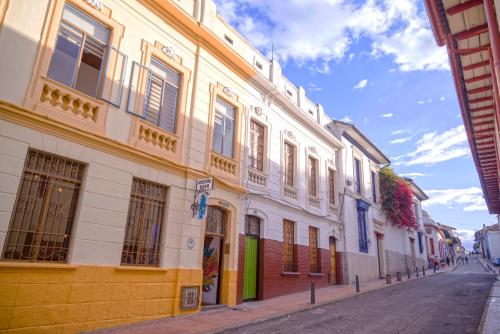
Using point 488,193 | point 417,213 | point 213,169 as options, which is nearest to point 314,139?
point 213,169

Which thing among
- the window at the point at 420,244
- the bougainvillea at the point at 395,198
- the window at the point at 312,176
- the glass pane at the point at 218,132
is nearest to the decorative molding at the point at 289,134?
the window at the point at 312,176

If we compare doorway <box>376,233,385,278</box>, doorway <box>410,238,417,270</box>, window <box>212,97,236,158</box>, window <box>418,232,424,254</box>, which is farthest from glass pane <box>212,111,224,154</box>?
window <box>418,232,424,254</box>

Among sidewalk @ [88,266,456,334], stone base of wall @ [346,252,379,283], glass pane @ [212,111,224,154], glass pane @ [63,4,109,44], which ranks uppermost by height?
glass pane @ [63,4,109,44]

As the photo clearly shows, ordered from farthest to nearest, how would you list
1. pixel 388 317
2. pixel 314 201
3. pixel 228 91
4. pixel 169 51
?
pixel 314 201 → pixel 228 91 → pixel 169 51 → pixel 388 317

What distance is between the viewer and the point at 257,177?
41.4 feet

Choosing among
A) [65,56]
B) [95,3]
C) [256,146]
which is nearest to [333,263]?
[256,146]

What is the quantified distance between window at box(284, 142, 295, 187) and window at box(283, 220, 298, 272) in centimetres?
179

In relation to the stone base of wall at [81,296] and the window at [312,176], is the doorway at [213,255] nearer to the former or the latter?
the stone base of wall at [81,296]

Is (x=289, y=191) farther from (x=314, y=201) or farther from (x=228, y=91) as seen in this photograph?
(x=228, y=91)

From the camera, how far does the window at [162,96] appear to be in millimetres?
9305

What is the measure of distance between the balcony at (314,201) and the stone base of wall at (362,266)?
3.63 metres

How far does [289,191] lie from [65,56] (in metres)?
9.62

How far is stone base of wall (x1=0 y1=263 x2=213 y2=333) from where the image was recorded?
5984 millimetres

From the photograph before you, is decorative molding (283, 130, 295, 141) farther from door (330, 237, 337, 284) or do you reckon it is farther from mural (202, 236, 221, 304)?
door (330, 237, 337, 284)
